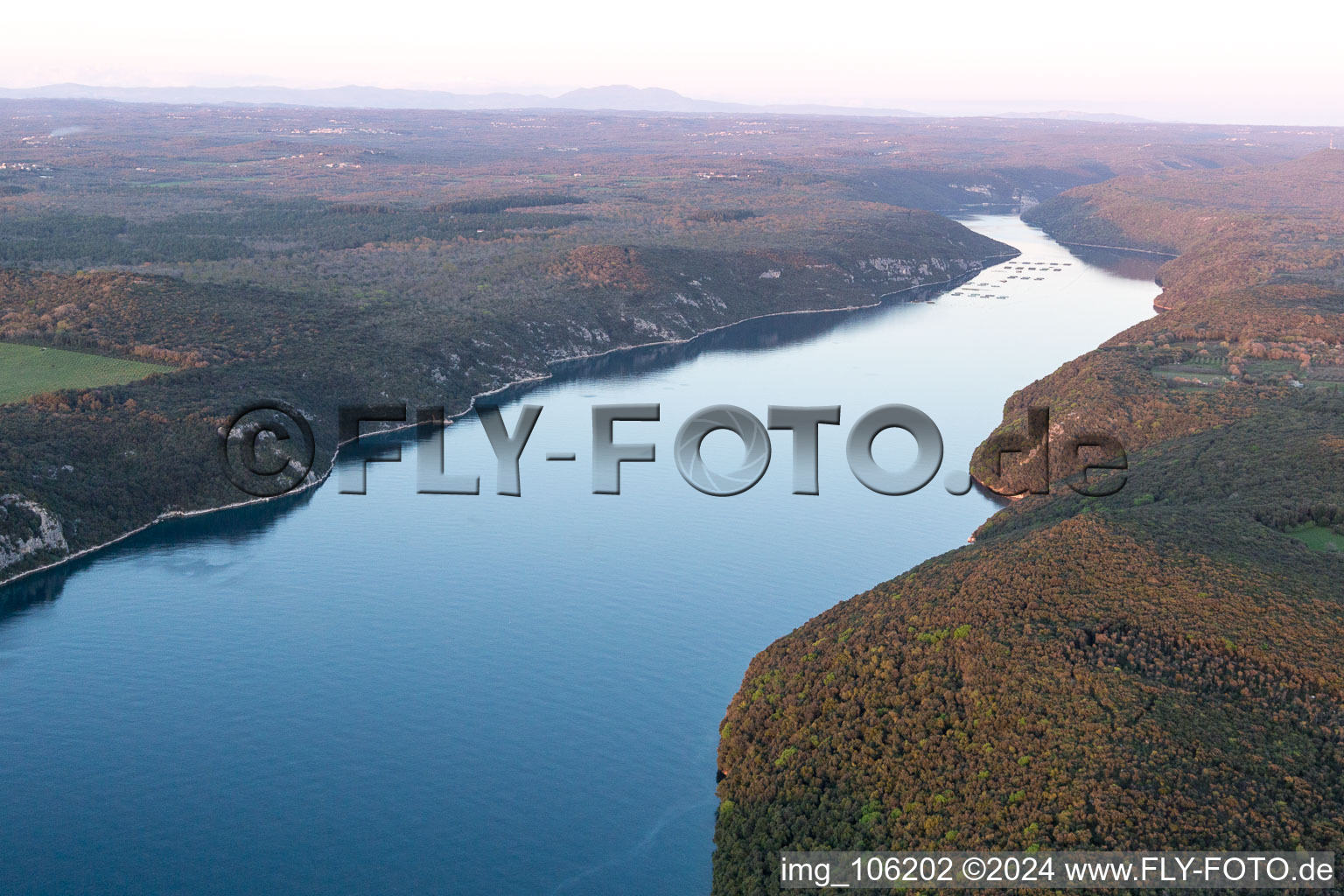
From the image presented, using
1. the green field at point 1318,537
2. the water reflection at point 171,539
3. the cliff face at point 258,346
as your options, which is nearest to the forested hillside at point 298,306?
the cliff face at point 258,346

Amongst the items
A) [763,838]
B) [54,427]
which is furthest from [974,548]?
[54,427]

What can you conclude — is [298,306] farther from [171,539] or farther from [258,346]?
[171,539]

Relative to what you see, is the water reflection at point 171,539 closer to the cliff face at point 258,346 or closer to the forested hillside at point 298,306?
the cliff face at point 258,346

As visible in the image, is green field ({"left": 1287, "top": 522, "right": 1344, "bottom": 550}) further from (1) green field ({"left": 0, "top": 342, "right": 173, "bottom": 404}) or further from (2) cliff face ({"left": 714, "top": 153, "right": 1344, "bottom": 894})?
(1) green field ({"left": 0, "top": 342, "right": 173, "bottom": 404})

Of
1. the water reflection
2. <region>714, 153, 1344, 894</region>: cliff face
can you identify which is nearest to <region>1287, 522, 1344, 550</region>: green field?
<region>714, 153, 1344, 894</region>: cliff face

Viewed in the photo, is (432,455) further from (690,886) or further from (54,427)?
(690,886)
